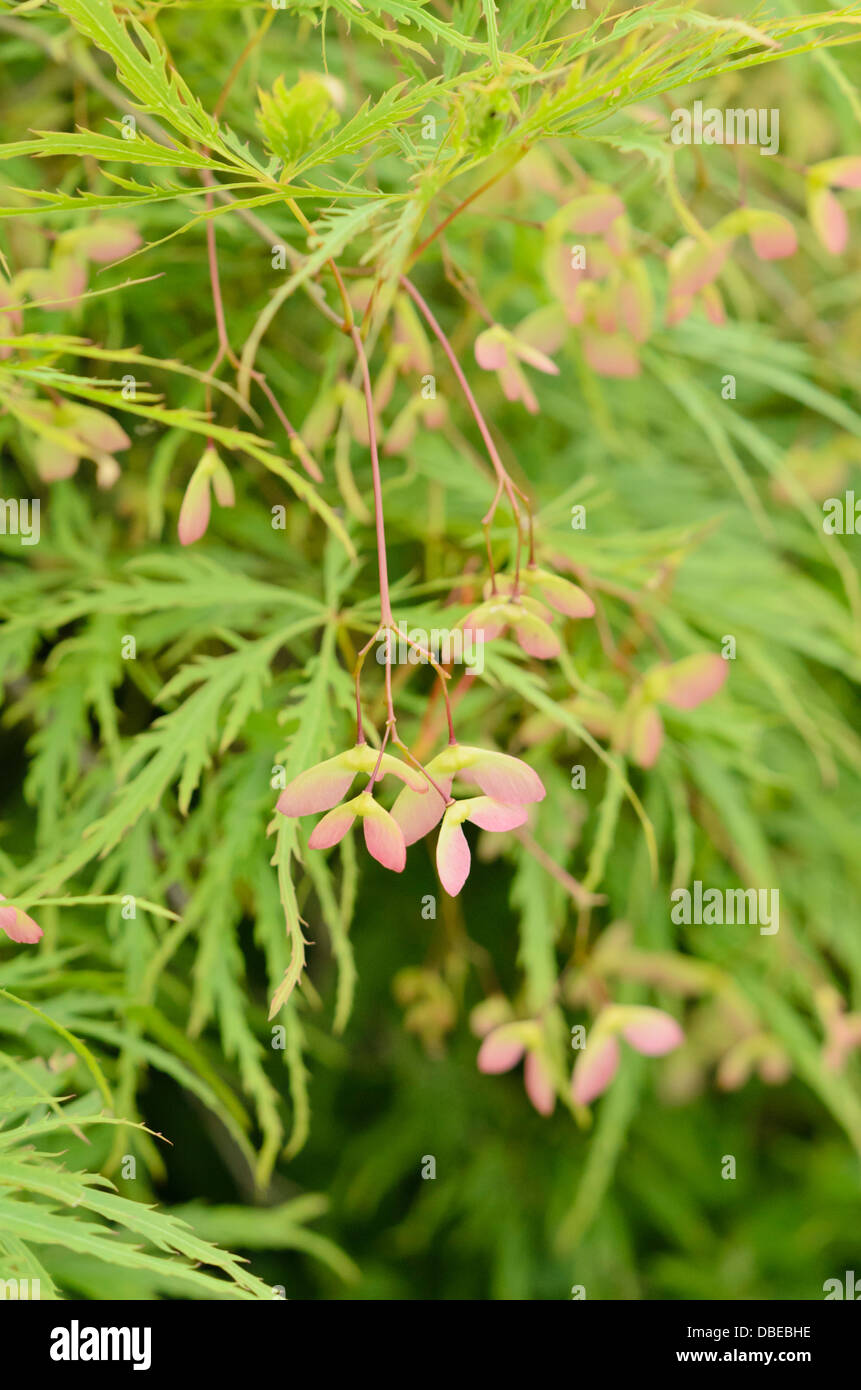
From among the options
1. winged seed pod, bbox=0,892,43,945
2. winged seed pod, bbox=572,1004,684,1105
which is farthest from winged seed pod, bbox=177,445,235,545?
winged seed pod, bbox=572,1004,684,1105

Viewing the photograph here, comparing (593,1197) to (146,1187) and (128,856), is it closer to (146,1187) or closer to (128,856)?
(146,1187)

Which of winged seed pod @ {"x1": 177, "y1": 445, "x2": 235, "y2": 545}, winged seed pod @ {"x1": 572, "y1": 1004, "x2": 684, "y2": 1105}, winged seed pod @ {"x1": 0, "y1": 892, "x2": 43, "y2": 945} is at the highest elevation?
winged seed pod @ {"x1": 177, "y1": 445, "x2": 235, "y2": 545}

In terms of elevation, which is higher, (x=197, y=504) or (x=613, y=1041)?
(x=197, y=504)

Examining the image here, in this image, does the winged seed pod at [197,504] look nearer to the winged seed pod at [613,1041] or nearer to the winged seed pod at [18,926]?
the winged seed pod at [18,926]

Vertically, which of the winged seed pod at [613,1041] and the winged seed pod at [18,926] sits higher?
the winged seed pod at [18,926]

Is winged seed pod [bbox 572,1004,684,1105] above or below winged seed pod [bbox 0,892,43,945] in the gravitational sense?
below

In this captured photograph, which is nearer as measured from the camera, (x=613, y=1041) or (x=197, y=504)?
(x=197, y=504)

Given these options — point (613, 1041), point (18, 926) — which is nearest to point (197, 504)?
point (18, 926)

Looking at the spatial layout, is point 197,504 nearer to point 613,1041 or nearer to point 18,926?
point 18,926

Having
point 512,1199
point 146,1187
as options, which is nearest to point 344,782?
point 146,1187

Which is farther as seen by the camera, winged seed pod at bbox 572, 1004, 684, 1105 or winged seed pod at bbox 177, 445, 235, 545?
winged seed pod at bbox 572, 1004, 684, 1105

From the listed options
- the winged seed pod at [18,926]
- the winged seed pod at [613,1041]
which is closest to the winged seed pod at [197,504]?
the winged seed pod at [18,926]

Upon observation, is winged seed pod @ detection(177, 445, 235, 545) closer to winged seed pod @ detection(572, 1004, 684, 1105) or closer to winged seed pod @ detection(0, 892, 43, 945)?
winged seed pod @ detection(0, 892, 43, 945)

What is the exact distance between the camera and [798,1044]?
730 millimetres
